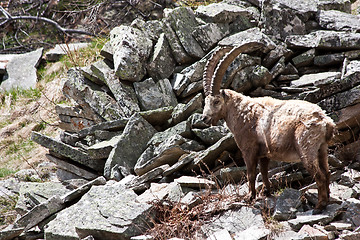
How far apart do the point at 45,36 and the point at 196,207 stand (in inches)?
561

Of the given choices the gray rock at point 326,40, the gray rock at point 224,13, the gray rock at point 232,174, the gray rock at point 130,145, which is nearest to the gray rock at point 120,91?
the gray rock at point 130,145

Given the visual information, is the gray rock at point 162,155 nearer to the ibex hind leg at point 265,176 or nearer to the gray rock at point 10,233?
the ibex hind leg at point 265,176

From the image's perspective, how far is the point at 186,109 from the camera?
934 cm

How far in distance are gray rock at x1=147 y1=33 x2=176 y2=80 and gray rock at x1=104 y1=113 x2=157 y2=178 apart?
144cm

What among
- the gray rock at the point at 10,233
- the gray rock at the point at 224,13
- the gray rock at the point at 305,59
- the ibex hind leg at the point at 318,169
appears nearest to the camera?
the ibex hind leg at the point at 318,169

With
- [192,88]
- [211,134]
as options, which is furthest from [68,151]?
[211,134]

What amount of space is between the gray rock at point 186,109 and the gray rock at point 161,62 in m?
1.14

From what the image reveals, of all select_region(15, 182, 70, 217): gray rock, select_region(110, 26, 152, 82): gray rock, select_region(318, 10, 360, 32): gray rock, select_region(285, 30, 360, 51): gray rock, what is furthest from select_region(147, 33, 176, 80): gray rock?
select_region(318, 10, 360, 32): gray rock

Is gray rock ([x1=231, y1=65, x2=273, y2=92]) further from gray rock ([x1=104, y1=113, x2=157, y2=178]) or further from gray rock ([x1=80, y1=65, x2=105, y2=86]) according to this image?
gray rock ([x1=80, y1=65, x2=105, y2=86])

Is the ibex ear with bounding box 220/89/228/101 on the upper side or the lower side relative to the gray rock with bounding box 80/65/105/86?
upper

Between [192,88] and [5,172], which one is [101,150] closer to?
[192,88]

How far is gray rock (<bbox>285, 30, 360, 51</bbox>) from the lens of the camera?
9258mm

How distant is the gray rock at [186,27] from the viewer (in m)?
10.3

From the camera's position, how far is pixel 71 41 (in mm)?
17328
